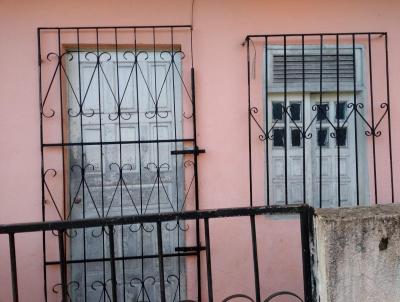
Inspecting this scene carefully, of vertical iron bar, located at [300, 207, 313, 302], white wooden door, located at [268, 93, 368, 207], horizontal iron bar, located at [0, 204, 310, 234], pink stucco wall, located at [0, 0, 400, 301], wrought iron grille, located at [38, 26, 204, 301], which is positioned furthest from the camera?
white wooden door, located at [268, 93, 368, 207]

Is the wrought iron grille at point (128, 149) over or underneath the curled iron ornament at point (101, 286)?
over

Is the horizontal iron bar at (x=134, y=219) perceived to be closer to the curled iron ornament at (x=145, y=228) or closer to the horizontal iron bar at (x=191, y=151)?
the horizontal iron bar at (x=191, y=151)

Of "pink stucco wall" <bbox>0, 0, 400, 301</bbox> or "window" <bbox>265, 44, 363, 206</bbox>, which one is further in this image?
"window" <bbox>265, 44, 363, 206</bbox>

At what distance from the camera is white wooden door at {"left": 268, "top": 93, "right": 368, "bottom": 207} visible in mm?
3227

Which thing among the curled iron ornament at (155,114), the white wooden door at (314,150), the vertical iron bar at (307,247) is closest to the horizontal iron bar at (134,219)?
the vertical iron bar at (307,247)

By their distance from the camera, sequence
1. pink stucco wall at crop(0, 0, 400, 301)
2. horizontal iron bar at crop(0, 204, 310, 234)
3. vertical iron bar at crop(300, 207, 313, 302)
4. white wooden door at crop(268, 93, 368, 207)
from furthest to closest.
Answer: white wooden door at crop(268, 93, 368, 207) → pink stucco wall at crop(0, 0, 400, 301) → vertical iron bar at crop(300, 207, 313, 302) → horizontal iron bar at crop(0, 204, 310, 234)

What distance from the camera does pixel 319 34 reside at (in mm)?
3117

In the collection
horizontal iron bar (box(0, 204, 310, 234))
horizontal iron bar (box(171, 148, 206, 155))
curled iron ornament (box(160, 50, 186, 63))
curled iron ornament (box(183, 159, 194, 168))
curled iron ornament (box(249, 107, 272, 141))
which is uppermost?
curled iron ornament (box(160, 50, 186, 63))

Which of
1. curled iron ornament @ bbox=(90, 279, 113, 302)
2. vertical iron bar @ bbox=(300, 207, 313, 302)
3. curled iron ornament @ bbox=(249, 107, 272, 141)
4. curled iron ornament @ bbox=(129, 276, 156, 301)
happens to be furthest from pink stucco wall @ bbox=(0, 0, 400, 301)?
vertical iron bar @ bbox=(300, 207, 313, 302)

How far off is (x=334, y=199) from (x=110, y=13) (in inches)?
93.2

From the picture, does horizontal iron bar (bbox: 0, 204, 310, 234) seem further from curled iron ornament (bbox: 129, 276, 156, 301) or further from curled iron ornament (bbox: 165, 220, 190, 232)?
curled iron ornament (bbox: 129, 276, 156, 301)

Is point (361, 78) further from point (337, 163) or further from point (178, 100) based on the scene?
point (178, 100)

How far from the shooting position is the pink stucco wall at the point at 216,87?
298 cm

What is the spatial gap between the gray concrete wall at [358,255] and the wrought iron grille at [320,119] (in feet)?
4.48
